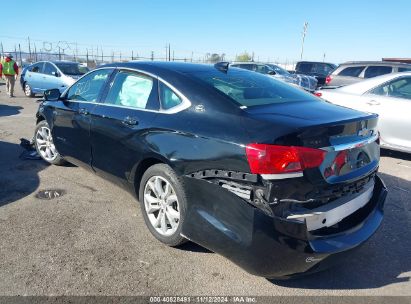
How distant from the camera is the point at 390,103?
6246mm

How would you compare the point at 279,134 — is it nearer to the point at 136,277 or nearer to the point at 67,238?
the point at 136,277

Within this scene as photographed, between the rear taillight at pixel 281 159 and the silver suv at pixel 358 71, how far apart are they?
9.13 metres

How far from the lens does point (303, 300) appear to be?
8.66 feet

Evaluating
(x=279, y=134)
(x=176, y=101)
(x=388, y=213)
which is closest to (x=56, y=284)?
(x=176, y=101)

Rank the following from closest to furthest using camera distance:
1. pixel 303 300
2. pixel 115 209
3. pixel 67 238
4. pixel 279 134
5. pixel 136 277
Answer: pixel 279 134
pixel 303 300
pixel 136 277
pixel 67 238
pixel 115 209

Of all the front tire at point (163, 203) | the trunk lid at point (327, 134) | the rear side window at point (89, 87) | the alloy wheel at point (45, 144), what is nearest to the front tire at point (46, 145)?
the alloy wheel at point (45, 144)

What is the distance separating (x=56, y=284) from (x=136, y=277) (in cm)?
59

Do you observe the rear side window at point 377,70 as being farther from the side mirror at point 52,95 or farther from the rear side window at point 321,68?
the rear side window at point 321,68

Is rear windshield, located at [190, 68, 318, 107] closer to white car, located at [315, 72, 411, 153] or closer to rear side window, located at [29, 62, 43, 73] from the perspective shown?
Result: white car, located at [315, 72, 411, 153]

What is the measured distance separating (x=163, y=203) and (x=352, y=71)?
9.63m

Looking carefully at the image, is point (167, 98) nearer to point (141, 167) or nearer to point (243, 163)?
point (141, 167)

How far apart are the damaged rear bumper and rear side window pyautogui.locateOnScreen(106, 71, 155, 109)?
43.3 inches

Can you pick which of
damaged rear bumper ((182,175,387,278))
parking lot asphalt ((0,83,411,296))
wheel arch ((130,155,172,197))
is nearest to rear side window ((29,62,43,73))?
parking lot asphalt ((0,83,411,296))

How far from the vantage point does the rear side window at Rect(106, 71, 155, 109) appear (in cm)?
350
